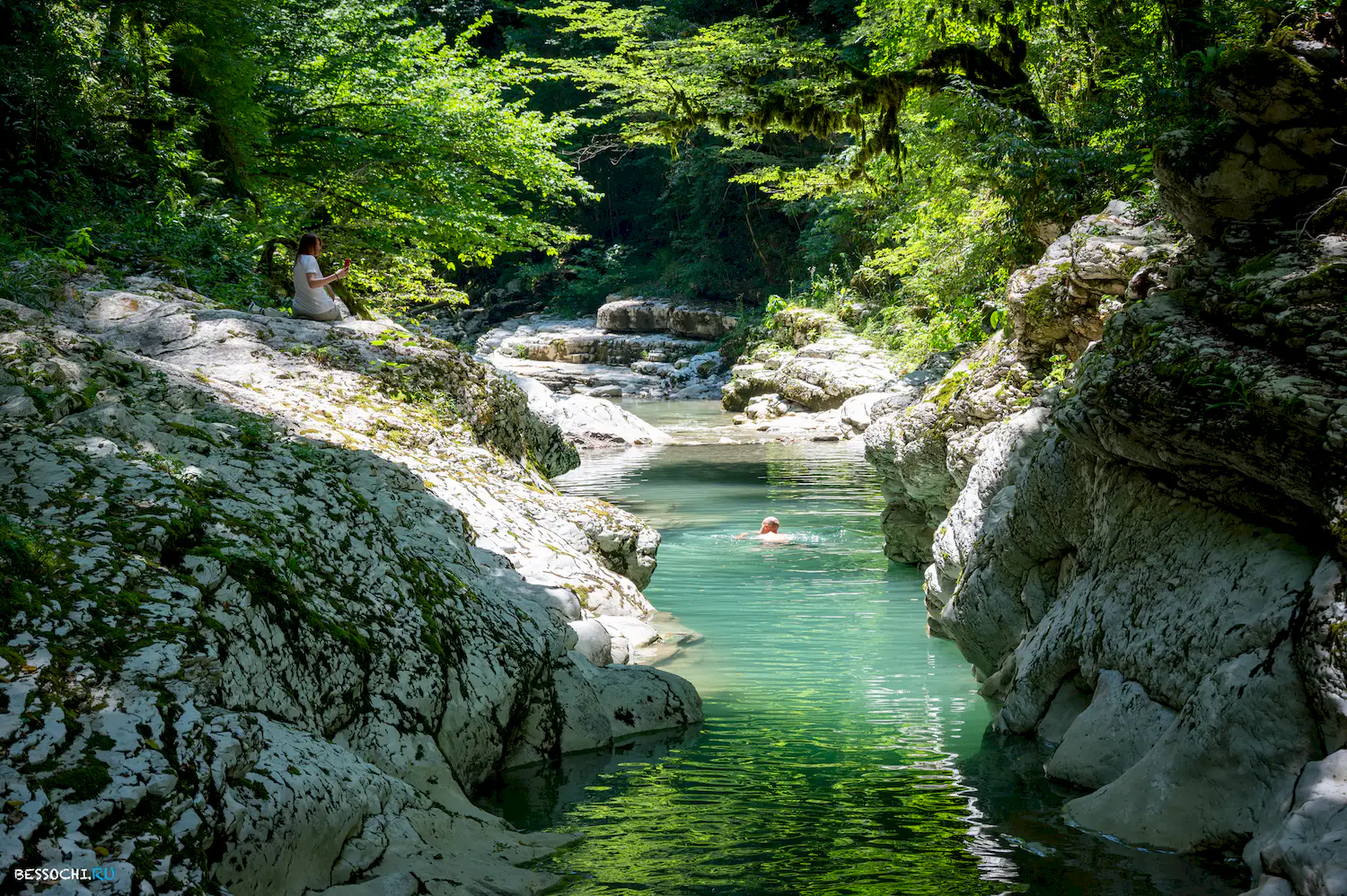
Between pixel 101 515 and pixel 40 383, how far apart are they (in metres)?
1.32

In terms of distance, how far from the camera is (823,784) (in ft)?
18.0

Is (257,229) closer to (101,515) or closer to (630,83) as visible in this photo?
(101,515)

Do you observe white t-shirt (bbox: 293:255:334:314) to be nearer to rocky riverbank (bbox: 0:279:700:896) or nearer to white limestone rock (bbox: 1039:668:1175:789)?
rocky riverbank (bbox: 0:279:700:896)

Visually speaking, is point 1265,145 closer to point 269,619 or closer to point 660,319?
point 269,619

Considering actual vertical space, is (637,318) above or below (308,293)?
above

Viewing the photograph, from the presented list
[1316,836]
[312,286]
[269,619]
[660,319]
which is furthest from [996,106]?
[660,319]

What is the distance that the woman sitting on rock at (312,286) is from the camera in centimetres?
851

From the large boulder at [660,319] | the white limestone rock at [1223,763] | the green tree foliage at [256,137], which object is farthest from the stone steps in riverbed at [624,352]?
the white limestone rock at [1223,763]

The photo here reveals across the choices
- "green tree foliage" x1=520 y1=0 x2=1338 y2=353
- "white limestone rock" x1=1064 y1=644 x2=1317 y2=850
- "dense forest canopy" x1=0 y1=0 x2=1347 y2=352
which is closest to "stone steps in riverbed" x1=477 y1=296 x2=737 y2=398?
"dense forest canopy" x1=0 y1=0 x2=1347 y2=352

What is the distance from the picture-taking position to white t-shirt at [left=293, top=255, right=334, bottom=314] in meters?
8.52

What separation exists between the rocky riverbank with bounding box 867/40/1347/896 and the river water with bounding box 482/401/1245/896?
323 mm

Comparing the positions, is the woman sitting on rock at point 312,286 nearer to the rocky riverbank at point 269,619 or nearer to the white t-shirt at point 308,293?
the white t-shirt at point 308,293

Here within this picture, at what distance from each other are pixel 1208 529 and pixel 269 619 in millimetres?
4663

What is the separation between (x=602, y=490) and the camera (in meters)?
17.4
